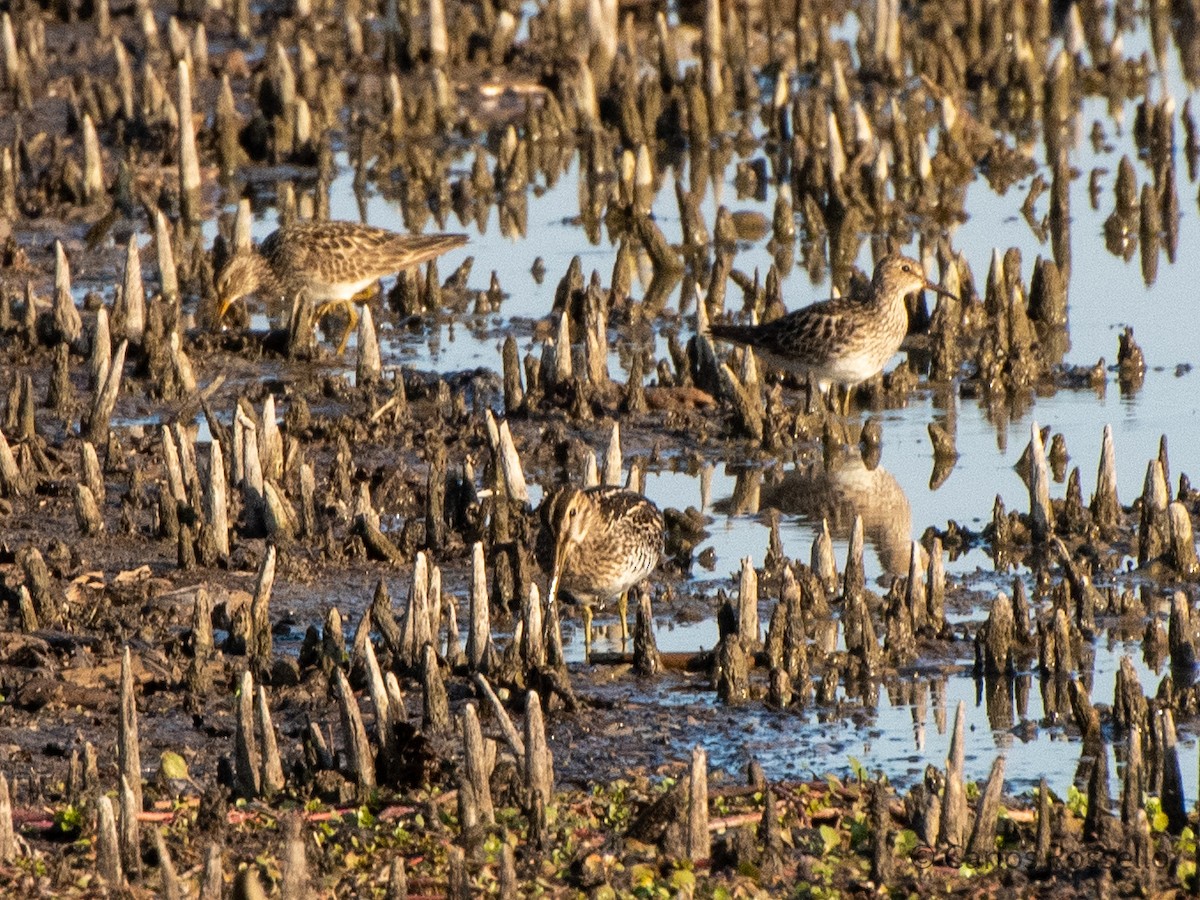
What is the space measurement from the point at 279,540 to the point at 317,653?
1618 millimetres

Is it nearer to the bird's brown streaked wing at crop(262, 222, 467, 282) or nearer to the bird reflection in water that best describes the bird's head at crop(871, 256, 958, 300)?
the bird reflection in water

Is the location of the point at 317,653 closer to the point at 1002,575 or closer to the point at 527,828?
the point at 527,828

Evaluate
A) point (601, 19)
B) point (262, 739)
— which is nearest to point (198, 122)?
point (601, 19)

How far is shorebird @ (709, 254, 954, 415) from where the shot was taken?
447 inches

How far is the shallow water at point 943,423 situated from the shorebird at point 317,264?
422 mm

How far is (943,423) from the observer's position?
38.0ft

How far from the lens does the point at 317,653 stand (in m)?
7.68

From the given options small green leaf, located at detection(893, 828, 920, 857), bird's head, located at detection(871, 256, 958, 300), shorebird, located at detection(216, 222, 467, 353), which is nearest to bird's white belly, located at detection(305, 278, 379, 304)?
shorebird, located at detection(216, 222, 467, 353)

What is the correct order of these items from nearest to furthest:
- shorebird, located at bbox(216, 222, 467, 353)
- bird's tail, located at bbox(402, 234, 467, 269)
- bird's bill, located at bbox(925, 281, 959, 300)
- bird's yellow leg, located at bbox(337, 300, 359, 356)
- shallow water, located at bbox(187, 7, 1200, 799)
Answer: shallow water, located at bbox(187, 7, 1200, 799) < bird's bill, located at bbox(925, 281, 959, 300) < bird's yellow leg, located at bbox(337, 300, 359, 356) < shorebird, located at bbox(216, 222, 467, 353) < bird's tail, located at bbox(402, 234, 467, 269)

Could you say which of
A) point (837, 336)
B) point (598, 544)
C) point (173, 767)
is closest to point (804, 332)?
point (837, 336)

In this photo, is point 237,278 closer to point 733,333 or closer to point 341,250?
point 341,250

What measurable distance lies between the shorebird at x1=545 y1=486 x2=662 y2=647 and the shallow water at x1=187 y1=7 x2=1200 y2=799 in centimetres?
23

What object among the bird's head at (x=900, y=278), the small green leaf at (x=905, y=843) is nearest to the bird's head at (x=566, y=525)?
the small green leaf at (x=905, y=843)

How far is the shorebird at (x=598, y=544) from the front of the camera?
805 cm
